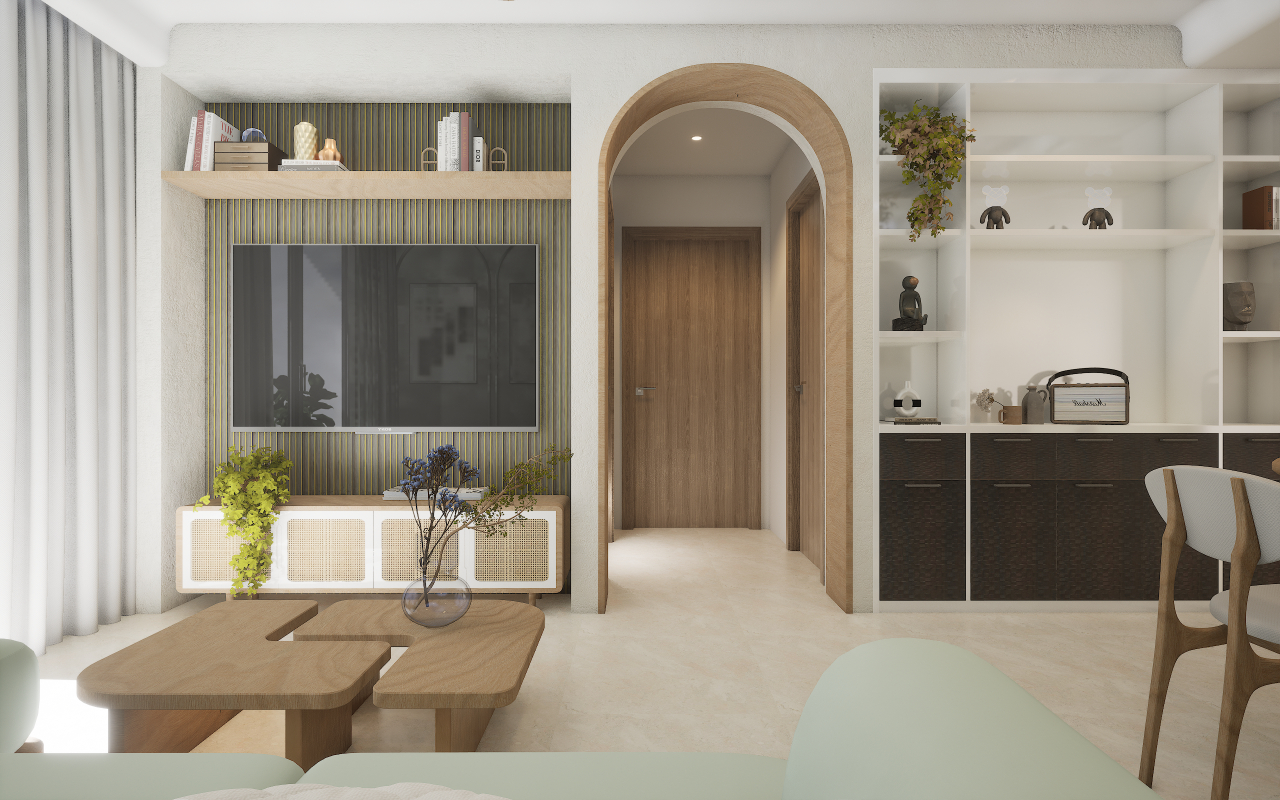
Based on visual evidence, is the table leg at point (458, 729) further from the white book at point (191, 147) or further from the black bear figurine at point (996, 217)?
the black bear figurine at point (996, 217)

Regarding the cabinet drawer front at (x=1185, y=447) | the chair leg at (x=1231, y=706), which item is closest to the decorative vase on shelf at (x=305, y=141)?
the chair leg at (x=1231, y=706)

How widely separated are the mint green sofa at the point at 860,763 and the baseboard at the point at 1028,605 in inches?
89.8

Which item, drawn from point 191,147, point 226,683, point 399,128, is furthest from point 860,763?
point 191,147

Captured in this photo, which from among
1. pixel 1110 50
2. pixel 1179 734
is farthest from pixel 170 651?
pixel 1110 50

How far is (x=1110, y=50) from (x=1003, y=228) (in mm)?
883

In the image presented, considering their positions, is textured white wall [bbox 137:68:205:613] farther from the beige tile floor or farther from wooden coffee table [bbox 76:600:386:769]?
wooden coffee table [bbox 76:600:386:769]

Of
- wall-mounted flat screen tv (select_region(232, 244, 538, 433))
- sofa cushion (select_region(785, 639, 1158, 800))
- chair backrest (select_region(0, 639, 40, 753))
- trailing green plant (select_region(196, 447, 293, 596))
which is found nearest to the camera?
sofa cushion (select_region(785, 639, 1158, 800))

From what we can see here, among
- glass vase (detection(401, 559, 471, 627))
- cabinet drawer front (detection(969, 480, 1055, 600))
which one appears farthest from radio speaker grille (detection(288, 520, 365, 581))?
cabinet drawer front (detection(969, 480, 1055, 600))

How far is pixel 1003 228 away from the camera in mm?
3191

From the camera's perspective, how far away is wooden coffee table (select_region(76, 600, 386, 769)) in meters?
1.49

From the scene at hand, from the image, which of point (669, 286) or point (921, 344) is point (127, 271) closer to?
point (669, 286)

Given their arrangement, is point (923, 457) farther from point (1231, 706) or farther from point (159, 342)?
point (159, 342)

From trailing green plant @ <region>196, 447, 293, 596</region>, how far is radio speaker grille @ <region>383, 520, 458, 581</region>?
1.67 feet

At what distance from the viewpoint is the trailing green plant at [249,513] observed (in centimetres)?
296
